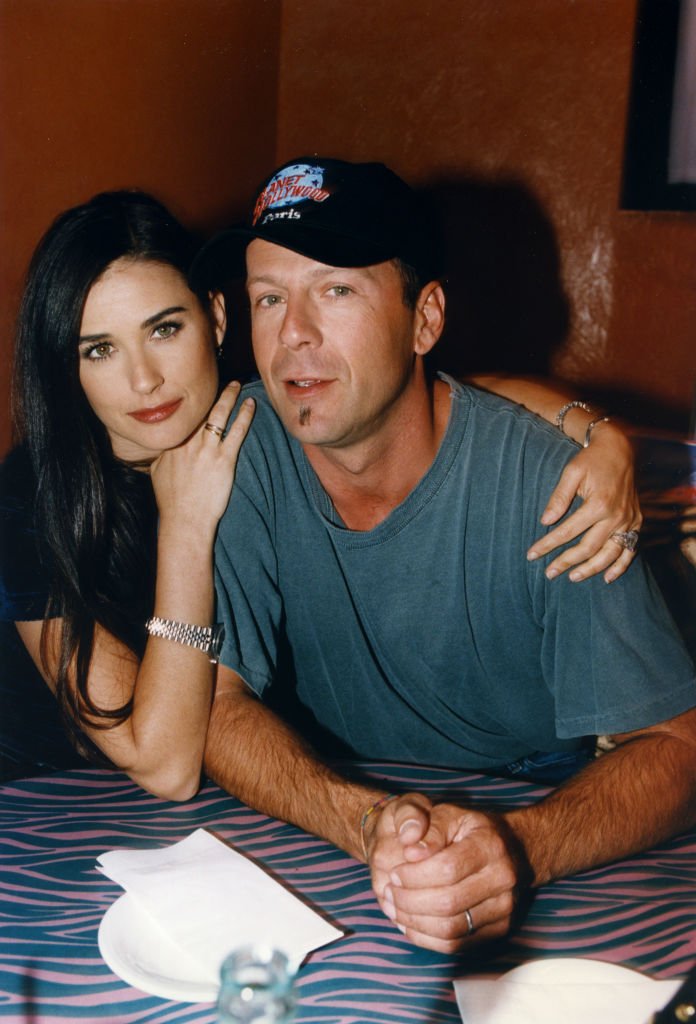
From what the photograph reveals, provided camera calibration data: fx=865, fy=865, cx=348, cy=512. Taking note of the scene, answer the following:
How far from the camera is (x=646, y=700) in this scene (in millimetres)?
1158

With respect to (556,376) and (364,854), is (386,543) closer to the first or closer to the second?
(364,854)

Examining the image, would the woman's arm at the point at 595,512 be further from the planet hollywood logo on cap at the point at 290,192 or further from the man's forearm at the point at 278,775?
the planet hollywood logo on cap at the point at 290,192

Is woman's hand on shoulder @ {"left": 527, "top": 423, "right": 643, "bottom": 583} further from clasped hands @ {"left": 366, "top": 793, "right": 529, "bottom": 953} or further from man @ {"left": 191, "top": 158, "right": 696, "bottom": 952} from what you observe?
clasped hands @ {"left": 366, "top": 793, "right": 529, "bottom": 953}

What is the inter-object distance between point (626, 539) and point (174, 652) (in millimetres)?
658

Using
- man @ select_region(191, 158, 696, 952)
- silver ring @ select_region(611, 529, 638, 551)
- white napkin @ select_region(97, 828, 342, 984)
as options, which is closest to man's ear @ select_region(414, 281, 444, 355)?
man @ select_region(191, 158, 696, 952)

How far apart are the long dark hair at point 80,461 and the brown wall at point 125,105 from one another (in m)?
0.19

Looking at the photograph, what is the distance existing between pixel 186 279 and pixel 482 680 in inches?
31.1

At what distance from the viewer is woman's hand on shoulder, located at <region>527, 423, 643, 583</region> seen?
1.18 meters

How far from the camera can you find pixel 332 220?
1.24 metres

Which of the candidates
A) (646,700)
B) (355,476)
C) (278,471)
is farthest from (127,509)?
(646,700)

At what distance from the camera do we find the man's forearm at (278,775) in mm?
1008

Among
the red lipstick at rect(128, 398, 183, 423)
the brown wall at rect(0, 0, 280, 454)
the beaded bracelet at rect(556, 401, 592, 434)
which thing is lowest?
the red lipstick at rect(128, 398, 183, 423)

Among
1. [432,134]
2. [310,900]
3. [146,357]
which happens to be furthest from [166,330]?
[432,134]

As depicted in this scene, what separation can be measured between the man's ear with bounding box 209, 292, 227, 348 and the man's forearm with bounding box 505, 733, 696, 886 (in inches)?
35.4
